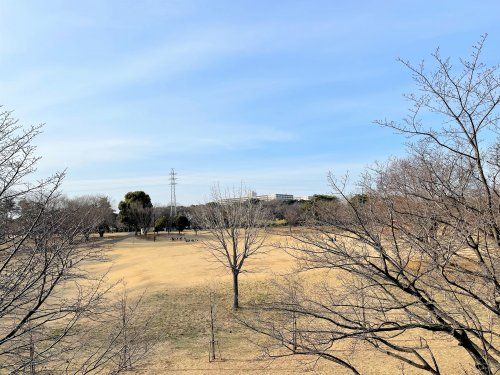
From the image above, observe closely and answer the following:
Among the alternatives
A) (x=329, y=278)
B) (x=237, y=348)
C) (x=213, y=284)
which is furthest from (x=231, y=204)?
(x=237, y=348)

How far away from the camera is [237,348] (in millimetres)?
14938

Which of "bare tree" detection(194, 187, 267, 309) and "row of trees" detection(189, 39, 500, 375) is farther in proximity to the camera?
"bare tree" detection(194, 187, 267, 309)

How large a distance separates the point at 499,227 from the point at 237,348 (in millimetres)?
12106

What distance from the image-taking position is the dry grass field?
12.6 m

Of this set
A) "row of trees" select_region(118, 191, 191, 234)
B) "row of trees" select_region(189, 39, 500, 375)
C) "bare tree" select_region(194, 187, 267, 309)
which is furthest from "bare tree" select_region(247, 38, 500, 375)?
"row of trees" select_region(118, 191, 191, 234)

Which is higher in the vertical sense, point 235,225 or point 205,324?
point 235,225

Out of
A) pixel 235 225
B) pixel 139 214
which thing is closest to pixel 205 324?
pixel 235 225

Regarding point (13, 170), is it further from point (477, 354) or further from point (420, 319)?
point (477, 354)

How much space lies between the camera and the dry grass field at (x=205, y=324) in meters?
12.6

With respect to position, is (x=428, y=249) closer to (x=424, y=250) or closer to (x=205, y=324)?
(x=424, y=250)

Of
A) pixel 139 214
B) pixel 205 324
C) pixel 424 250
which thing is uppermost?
pixel 139 214

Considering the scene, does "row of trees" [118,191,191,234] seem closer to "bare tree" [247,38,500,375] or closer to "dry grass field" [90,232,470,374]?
"dry grass field" [90,232,470,374]

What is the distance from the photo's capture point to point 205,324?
17.3m

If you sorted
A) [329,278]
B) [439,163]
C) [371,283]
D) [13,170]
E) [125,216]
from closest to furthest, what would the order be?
[13,170] < [371,283] < [439,163] < [329,278] < [125,216]
